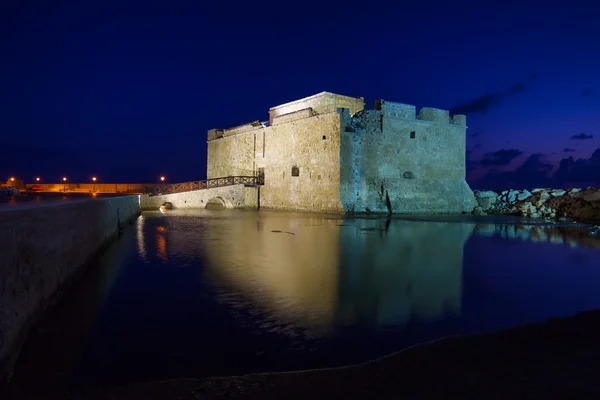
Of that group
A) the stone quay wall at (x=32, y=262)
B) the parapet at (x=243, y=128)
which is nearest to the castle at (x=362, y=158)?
the parapet at (x=243, y=128)

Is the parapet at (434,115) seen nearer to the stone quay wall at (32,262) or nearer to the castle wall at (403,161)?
the castle wall at (403,161)

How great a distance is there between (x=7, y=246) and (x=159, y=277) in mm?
3131

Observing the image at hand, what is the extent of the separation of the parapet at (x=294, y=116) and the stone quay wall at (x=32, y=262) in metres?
16.5

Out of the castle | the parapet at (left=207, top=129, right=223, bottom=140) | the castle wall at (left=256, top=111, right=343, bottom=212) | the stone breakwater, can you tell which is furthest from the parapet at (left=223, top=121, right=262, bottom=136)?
the stone breakwater

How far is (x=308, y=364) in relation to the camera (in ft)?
9.60

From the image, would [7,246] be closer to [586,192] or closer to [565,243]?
[565,243]

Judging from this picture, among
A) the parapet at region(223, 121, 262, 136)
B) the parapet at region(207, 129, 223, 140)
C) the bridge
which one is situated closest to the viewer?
the bridge

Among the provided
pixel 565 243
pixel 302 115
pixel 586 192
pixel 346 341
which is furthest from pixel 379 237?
pixel 586 192

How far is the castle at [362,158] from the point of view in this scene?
20031mm

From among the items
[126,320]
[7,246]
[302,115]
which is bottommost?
[126,320]

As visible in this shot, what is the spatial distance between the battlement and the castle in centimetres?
5

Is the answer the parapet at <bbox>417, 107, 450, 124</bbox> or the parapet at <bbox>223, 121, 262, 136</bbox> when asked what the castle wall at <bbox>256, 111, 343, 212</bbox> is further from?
the parapet at <bbox>417, 107, 450, 124</bbox>

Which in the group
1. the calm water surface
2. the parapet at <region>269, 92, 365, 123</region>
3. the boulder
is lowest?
the calm water surface

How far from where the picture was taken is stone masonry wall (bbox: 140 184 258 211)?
24.1 metres
